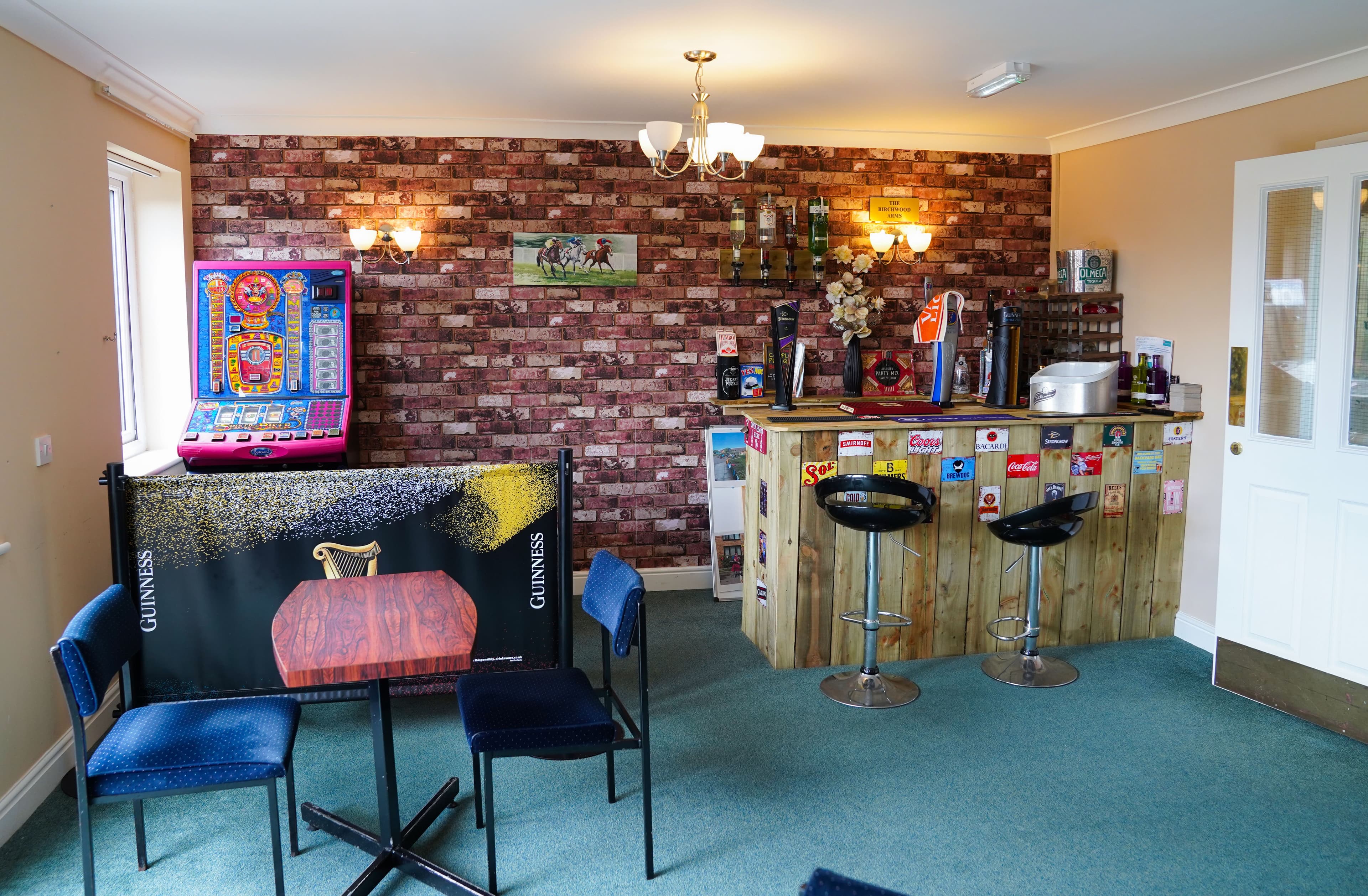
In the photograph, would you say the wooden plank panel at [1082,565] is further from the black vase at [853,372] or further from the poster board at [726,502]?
the poster board at [726,502]

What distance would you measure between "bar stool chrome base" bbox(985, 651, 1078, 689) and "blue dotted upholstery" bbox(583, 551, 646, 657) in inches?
58.2

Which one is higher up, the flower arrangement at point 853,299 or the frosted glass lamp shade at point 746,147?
the frosted glass lamp shade at point 746,147

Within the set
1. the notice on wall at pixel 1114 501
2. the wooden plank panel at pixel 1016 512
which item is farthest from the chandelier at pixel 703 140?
the notice on wall at pixel 1114 501

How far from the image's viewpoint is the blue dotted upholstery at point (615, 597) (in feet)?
8.77

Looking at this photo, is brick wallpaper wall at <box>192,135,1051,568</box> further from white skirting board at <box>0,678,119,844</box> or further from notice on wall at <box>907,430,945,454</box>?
white skirting board at <box>0,678,119,844</box>

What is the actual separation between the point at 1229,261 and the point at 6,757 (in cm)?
530

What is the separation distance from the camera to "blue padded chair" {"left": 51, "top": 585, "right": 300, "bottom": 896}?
7.44 feet

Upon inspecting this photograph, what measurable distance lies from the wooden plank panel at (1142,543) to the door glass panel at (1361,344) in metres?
1.00

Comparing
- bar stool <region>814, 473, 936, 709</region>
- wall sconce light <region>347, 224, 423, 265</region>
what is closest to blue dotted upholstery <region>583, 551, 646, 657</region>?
bar stool <region>814, 473, 936, 709</region>

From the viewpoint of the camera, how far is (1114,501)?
4590 millimetres

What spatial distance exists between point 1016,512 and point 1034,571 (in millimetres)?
358

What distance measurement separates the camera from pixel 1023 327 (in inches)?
229

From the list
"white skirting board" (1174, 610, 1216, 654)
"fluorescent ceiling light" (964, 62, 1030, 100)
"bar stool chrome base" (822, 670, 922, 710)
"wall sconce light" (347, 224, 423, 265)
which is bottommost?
"bar stool chrome base" (822, 670, 922, 710)

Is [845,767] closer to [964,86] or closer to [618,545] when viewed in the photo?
[618,545]
